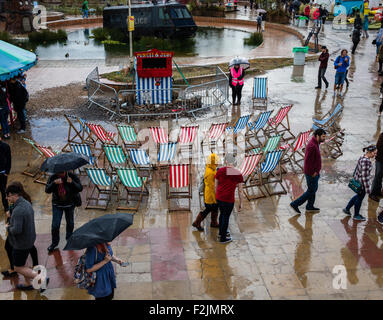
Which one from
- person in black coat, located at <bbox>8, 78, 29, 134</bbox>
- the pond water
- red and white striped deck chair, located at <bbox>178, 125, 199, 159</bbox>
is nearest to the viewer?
red and white striped deck chair, located at <bbox>178, 125, 199, 159</bbox>

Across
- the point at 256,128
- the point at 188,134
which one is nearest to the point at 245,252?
the point at 188,134

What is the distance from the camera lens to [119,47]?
27516mm

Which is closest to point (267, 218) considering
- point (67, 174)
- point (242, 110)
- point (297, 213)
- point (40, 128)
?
point (297, 213)

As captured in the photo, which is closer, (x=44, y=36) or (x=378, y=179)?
(x=378, y=179)

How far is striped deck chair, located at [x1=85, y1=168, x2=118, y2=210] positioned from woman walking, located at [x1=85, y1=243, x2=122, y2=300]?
3.12 meters

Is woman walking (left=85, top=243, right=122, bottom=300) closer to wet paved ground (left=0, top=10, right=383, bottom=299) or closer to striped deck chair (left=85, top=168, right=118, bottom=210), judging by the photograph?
wet paved ground (left=0, top=10, right=383, bottom=299)

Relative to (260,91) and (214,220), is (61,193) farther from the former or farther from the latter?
(260,91)

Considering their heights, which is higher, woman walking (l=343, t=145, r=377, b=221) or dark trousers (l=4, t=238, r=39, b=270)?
woman walking (l=343, t=145, r=377, b=221)

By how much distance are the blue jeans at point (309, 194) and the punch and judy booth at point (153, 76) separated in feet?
21.4

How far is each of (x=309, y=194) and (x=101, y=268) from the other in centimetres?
422

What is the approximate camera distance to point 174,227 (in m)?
7.34

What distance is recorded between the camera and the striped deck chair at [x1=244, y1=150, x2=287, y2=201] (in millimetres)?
8336

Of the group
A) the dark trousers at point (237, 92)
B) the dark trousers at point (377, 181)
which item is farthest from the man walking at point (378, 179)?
the dark trousers at point (237, 92)

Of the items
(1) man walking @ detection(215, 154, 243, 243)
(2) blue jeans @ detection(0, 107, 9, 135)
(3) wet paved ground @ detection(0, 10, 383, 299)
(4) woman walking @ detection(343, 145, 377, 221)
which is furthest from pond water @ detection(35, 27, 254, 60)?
(1) man walking @ detection(215, 154, 243, 243)
